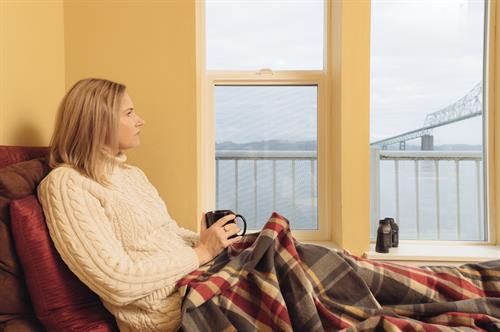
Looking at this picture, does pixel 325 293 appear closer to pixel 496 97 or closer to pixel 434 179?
pixel 434 179

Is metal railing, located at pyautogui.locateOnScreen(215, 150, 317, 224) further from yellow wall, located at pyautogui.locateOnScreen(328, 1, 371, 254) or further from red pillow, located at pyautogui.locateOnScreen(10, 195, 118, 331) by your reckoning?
red pillow, located at pyautogui.locateOnScreen(10, 195, 118, 331)

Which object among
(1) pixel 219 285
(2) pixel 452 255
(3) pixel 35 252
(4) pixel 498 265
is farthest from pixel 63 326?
(2) pixel 452 255

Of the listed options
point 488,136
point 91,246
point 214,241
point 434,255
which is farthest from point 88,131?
point 488,136

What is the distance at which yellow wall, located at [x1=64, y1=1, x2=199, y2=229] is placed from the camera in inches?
89.4

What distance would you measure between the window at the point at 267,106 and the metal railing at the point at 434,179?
1.06ft

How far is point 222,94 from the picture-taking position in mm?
2590

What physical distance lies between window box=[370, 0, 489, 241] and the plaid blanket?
1.17 meters

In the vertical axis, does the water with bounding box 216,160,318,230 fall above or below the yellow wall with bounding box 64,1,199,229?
below

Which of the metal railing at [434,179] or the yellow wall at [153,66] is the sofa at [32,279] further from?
the metal railing at [434,179]

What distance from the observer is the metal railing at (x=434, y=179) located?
2.61 meters

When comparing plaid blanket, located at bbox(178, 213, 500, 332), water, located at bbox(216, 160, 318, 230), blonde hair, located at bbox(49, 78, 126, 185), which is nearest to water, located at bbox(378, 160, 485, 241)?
water, located at bbox(216, 160, 318, 230)

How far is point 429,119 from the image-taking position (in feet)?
8.59

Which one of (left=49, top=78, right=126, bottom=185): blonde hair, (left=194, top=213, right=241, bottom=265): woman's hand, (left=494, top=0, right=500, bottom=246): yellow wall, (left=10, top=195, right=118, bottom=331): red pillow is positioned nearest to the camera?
(left=10, top=195, right=118, bottom=331): red pillow

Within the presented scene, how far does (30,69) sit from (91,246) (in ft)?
3.40
